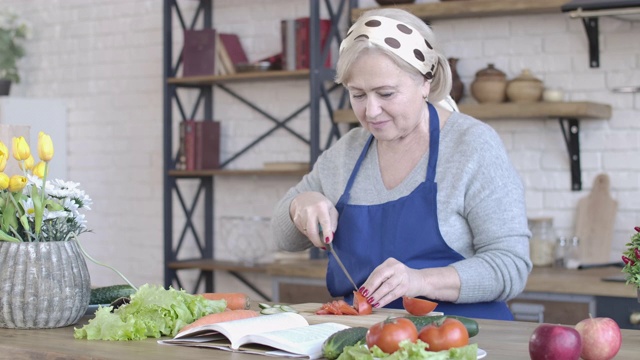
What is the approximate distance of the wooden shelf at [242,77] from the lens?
18.5 feet

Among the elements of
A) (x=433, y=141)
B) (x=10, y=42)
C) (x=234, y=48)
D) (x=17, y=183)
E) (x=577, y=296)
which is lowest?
(x=577, y=296)

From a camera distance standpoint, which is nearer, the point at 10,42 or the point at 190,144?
the point at 190,144

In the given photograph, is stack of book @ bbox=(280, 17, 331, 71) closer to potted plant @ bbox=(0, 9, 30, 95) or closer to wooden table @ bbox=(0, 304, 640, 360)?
potted plant @ bbox=(0, 9, 30, 95)

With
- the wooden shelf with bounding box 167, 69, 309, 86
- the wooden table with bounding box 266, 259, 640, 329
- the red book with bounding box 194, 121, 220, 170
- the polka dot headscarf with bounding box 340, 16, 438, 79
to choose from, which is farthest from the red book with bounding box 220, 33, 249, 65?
the polka dot headscarf with bounding box 340, 16, 438, 79

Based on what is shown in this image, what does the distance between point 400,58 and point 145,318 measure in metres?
1.04

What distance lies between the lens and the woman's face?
2.88m

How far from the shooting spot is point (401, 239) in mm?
2959

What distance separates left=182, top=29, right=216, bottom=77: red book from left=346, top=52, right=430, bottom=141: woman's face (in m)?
3.14

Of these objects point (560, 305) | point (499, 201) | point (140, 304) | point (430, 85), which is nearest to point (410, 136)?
point (430, 85)

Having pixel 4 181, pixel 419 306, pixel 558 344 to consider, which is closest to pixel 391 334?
pixel 558 344

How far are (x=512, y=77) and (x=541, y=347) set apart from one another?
351cm

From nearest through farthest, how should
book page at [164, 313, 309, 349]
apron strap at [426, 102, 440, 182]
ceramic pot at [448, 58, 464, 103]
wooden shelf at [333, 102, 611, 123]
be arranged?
book page at [164, 313, 309, 349]
apron strap at [426, 102, 440, 182]
wooden shelf at [333, 102, 611, 123]
ceramic pot at [448, 58, 464, 103]

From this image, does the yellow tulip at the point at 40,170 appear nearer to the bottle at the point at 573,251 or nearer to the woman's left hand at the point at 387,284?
the woman's left hand at the point at 387,284

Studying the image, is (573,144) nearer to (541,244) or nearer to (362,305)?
(541,244)
